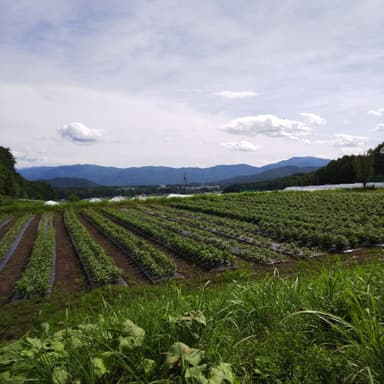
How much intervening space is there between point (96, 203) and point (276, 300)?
892 inches

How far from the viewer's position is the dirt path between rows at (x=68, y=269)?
6.39 meters

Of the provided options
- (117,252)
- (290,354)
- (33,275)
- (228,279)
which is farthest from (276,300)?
(117,252)

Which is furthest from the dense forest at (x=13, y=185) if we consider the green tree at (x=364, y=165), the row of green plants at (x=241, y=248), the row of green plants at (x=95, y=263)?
the green tree at (x=364, y=165)

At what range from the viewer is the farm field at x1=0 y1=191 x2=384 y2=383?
164 centimetres

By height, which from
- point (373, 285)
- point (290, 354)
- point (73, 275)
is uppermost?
point (373, 285)

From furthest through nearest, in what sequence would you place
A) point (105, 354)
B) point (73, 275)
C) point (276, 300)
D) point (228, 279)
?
1. point (73, 275)
2. point (228, 279)
3. point (276, 300)
4. point (105, 354)

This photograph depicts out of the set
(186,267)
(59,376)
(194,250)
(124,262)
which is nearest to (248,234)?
(194,250)

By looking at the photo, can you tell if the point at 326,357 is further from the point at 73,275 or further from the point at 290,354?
the point at 73,275

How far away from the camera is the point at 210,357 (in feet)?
5.60

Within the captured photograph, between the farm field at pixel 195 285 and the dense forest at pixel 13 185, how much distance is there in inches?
1378

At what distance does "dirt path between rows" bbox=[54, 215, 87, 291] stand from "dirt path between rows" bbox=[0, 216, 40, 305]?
926 millimetres

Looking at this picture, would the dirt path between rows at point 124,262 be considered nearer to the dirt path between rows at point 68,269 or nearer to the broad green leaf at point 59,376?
the dirt path between rows at point 68,269

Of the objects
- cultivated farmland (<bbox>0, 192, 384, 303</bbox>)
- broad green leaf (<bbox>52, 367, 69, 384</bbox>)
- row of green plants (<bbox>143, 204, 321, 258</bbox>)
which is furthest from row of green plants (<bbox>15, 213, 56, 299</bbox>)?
row of green plants (<bbox>143, 204, 321, 258</bbox>)

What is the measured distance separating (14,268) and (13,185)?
4793cm
